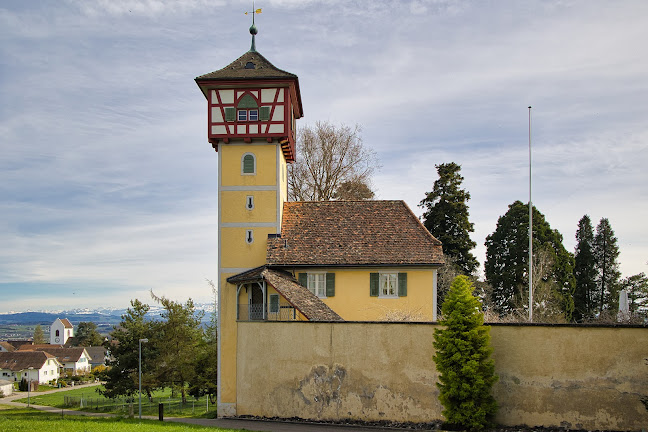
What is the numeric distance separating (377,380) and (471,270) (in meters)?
20.1

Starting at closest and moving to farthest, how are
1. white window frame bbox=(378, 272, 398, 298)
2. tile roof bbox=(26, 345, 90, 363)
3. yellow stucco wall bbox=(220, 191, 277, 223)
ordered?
yellow stucco wall bbox=(220, 191, 277, 223), white window frame bbox=(378, 272, 398, 298), tile roof bbox=(26, 345, 90, 363)

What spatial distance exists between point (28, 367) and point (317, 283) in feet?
261

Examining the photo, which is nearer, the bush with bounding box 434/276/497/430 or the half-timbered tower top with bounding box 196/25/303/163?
the bush with bounding box 434/276/497/430

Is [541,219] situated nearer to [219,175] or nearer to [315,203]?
[315,203]

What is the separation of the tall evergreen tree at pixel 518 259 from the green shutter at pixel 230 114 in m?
20.0

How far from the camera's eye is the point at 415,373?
19.8 meters

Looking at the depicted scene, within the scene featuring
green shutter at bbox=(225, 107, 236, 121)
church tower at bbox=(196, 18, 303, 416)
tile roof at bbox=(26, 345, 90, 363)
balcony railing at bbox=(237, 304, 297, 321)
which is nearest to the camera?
balcony railing at bbox=(237, 304, 297, 321)

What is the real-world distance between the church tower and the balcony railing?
1.57 m

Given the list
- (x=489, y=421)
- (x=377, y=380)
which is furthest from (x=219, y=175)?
(x=489, y=421)

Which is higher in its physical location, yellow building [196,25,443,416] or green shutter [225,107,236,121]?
green shutter [225,107,236,121]

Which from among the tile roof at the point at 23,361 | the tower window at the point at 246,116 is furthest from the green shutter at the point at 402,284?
the tile roof at the point at 23,361

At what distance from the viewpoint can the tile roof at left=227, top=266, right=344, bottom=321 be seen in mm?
21736

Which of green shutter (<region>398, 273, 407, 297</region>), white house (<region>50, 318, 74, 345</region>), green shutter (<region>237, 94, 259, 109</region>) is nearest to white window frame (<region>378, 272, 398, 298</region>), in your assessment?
green shutter (<region>398, 273, 407, 297</region>)

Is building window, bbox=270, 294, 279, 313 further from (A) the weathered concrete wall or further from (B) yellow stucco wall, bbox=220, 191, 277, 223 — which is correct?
(B) yellow stucco wall, bbox=220, 191, 277, 223
